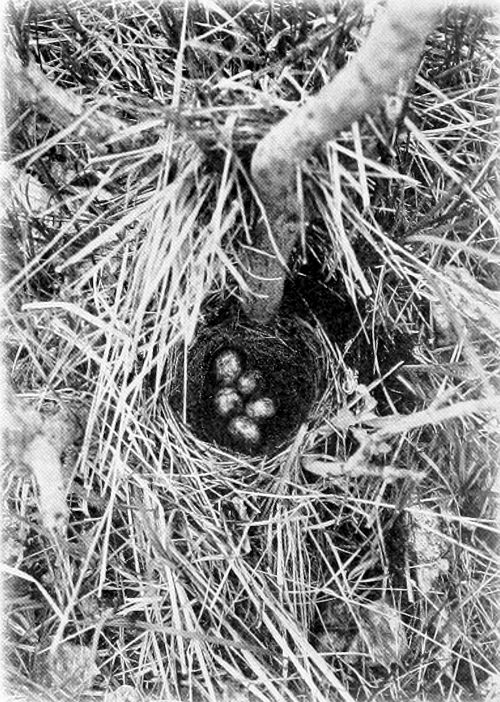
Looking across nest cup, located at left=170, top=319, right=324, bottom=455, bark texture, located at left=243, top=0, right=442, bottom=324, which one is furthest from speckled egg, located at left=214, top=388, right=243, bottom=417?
bark texture, located at left=243, top=0, right=442, bottom=324

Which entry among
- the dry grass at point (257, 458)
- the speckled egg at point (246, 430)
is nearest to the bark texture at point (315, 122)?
the dry grass at point (257, 458)

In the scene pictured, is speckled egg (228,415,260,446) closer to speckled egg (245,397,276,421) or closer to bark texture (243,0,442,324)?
speckled egg (245,397,276,421)

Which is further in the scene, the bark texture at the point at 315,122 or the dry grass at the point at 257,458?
the dry grass at the point at 257,458

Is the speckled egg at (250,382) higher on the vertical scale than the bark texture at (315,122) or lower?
lower

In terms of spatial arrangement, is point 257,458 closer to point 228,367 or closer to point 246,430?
point 246,430

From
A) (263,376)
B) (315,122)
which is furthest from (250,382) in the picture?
(315,122)

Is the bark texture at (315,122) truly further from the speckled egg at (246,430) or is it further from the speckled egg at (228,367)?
the speckled egg at (246,430)
